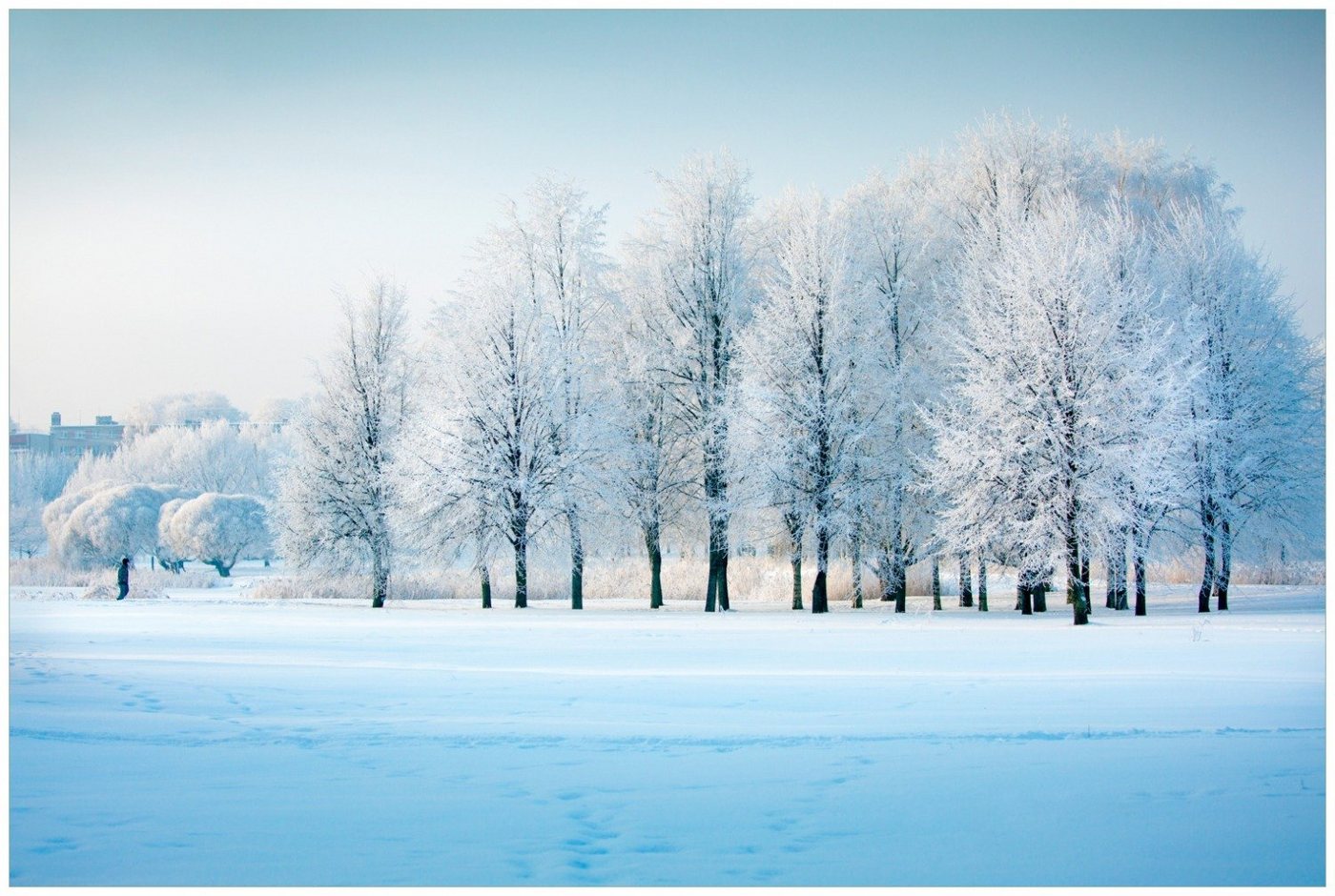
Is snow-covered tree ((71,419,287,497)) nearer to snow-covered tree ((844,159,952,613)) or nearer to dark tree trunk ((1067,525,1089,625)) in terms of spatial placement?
snow-covered tree ((844,159,952,613))

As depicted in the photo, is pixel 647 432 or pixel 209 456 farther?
pixel 209 456

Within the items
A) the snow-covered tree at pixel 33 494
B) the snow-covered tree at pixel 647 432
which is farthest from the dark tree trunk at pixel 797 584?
the snow-covered tree at pixel 33 494

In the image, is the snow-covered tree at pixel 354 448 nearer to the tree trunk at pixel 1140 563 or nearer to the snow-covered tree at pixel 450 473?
the snow-covered tree at pixel 450 473

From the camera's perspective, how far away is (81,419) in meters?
18.1

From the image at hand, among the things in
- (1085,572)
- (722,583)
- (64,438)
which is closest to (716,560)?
(722,583)

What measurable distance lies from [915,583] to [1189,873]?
26.5 meters

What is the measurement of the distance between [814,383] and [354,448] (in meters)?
14.7

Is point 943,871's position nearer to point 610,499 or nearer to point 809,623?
point 809,623

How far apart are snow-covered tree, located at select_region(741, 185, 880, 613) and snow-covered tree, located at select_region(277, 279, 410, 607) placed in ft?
39.0

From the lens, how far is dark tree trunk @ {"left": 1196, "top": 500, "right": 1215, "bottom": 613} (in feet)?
75.0

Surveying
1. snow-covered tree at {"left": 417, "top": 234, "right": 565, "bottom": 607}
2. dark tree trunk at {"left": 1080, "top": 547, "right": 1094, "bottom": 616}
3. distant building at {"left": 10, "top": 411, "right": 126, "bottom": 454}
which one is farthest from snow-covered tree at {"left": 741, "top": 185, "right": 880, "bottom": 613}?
distant building at {"left": 10, "top": 411, "right": 126, "bottom": 454}

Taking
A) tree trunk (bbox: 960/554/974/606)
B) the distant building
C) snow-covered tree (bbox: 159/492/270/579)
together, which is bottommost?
tree trunk (bbox: 960/554/974/606)

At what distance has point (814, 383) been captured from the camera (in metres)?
23.2

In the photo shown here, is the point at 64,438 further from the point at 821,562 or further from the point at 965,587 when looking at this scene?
the point at 965,587
